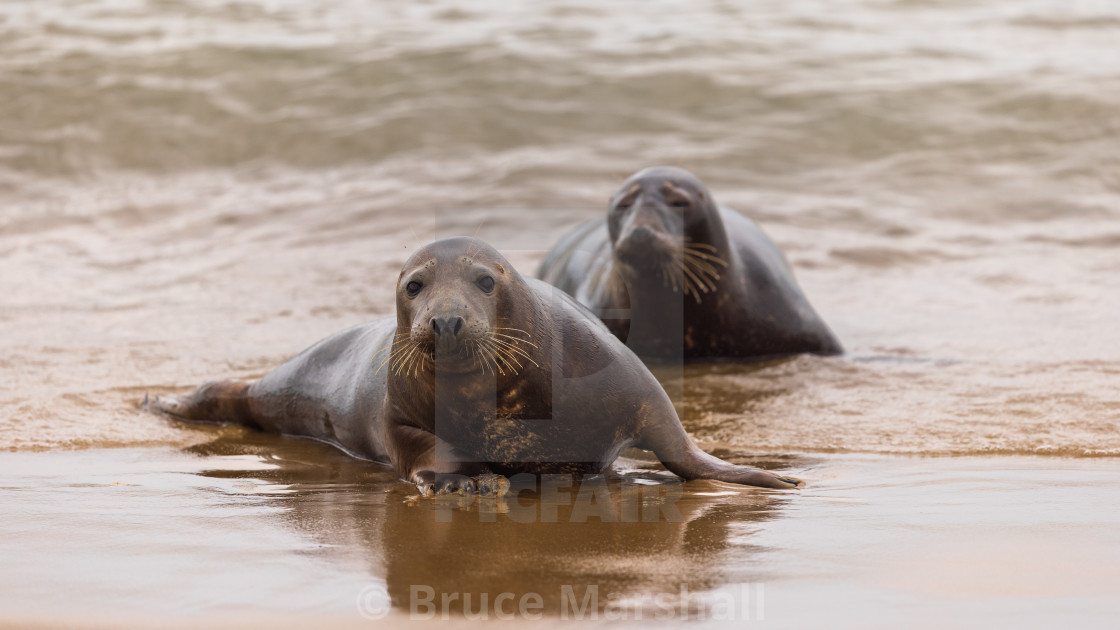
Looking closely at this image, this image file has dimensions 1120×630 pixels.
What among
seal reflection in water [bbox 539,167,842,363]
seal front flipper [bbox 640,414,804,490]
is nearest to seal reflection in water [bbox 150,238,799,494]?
seal front flipper [bbox 640,414,804,490]

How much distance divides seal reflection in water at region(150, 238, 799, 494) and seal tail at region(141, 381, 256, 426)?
1302 millimetres

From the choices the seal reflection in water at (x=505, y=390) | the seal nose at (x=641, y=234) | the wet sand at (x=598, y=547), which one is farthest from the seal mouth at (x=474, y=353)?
the seal nose at (x=641, y=234)

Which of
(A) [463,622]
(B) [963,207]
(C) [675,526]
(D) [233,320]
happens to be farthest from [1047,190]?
(A) [463,622]

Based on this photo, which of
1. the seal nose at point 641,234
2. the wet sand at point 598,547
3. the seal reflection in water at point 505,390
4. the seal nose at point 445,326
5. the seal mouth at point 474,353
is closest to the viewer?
the wet sand at point 598,547

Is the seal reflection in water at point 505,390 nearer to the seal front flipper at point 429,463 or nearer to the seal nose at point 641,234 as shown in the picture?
the seal front flipper at point 429,463

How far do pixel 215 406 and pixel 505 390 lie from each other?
6.68ft

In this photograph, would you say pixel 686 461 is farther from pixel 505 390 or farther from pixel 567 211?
pixel 567 211

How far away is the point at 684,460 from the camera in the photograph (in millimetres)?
4160

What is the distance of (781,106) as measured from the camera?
13852 millimetres

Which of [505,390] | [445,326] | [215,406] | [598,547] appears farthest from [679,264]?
[598,547]

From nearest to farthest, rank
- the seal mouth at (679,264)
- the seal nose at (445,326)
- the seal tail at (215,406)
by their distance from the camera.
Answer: the seal nose at (445,326), the seal tail at (215,406), the seal mouth at (679,264)

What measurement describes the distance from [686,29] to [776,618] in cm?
1384

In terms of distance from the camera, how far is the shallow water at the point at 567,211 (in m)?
4.07

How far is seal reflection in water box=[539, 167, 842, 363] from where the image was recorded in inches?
252
